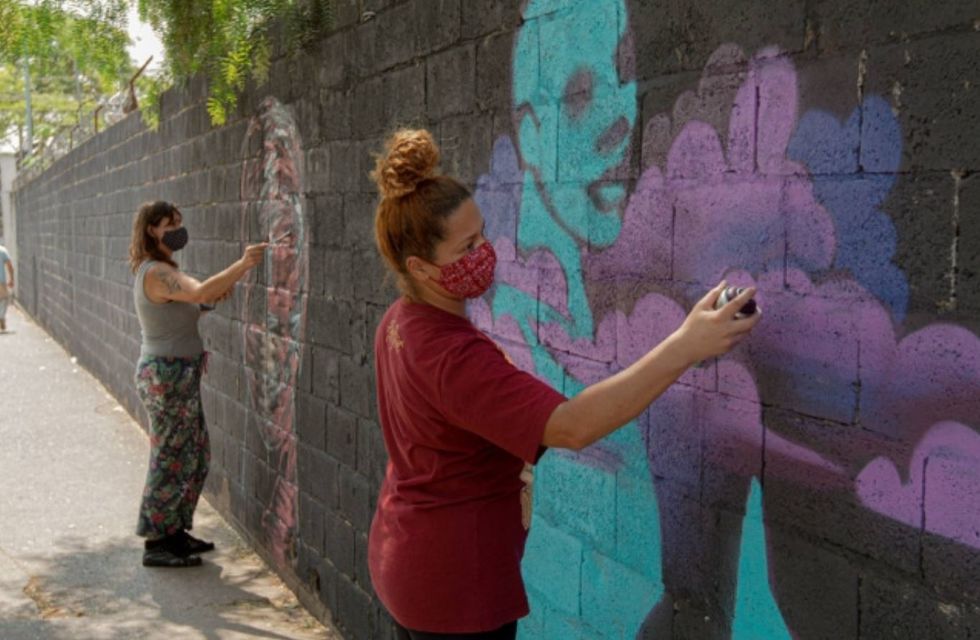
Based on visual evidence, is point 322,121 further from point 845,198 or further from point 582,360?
point 845,198

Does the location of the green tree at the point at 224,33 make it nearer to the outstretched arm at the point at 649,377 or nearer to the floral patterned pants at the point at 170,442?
the floral patterned pants at the point at 170,442

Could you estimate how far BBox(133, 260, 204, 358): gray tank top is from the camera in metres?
6.61

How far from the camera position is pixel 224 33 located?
6285 mm

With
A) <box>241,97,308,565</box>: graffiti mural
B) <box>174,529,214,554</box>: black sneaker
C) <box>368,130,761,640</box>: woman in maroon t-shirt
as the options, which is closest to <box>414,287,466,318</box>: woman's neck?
<box>368,130,761,640</box>: woman in maroon t-shirt

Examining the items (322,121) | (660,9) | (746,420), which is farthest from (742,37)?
(322,121)

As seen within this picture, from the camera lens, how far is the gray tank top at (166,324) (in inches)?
260

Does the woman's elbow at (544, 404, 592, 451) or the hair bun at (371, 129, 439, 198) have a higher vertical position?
the hair bun at (371, 129, 439, 198)

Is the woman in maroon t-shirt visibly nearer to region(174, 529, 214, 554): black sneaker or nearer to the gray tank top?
the gray tank top

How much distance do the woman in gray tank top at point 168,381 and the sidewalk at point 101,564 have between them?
0.78 feet

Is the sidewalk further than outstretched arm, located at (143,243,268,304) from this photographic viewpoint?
No

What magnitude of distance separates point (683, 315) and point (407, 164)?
0.74 metres

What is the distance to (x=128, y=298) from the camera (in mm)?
11578

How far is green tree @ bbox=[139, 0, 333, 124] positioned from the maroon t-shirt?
3.29 metres

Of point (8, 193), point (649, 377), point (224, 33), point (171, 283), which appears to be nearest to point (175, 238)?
point (171, 283)
